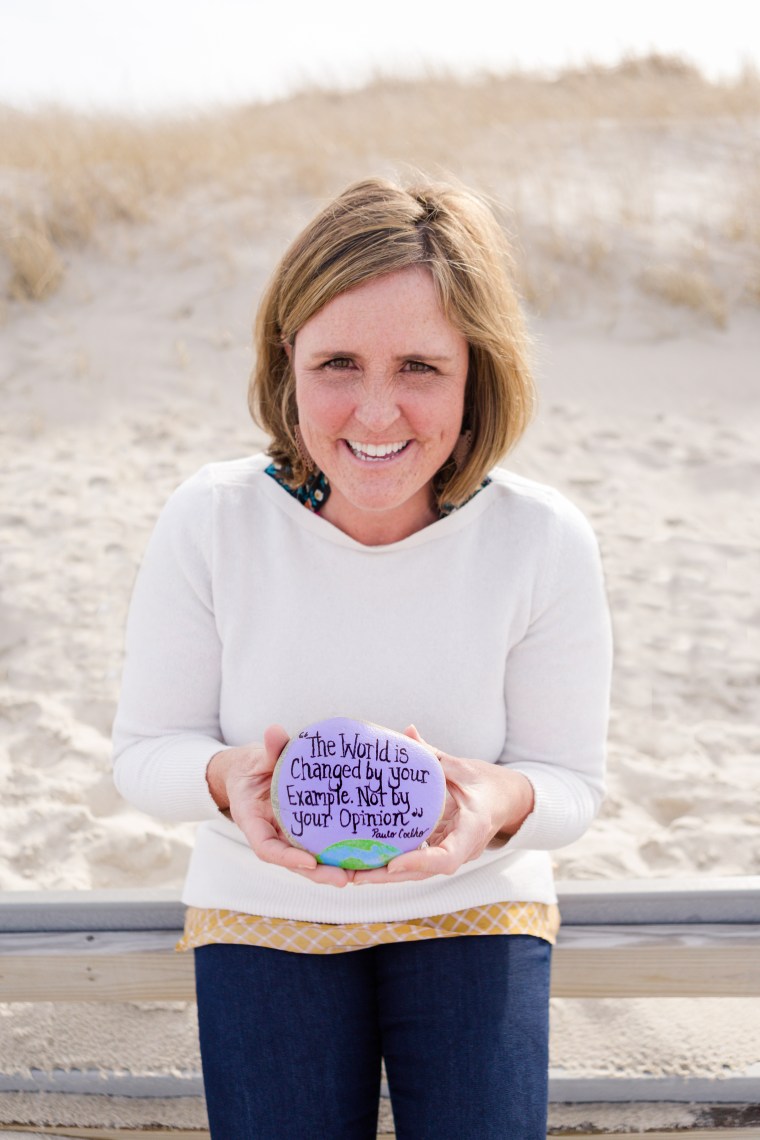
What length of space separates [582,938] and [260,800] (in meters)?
0.68

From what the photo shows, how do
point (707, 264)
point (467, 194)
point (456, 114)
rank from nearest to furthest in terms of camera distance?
point (467, 194) < point (707, 264) < point (456, 114)

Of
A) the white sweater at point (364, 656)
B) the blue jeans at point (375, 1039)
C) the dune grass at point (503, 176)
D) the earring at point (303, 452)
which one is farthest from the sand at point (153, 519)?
the earring at point (303, 452)

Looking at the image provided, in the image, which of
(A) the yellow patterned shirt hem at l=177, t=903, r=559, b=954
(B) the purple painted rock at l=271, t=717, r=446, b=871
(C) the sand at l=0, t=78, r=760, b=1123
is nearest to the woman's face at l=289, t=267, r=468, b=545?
(B) the purple painted rock at l=271, t=717, r=446, b=871

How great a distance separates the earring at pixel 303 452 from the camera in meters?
1.64

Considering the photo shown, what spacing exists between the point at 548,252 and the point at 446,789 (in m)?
5.10

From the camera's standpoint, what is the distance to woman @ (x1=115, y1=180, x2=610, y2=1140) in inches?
57.0

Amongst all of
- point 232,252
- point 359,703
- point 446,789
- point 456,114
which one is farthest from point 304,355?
point 456,114

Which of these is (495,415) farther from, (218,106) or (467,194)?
(218,106)

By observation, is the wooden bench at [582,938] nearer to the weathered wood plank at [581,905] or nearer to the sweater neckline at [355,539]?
the weathered wood plank at [581,905]

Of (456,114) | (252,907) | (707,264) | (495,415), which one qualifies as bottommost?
(252,907)

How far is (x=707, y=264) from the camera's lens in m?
5.95

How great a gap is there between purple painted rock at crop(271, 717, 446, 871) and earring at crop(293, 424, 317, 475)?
0.44m

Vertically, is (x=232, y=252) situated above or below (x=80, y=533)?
above

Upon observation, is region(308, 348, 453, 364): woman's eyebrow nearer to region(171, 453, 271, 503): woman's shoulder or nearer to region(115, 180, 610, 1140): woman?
region(115, 180, 610, 1140): woman
